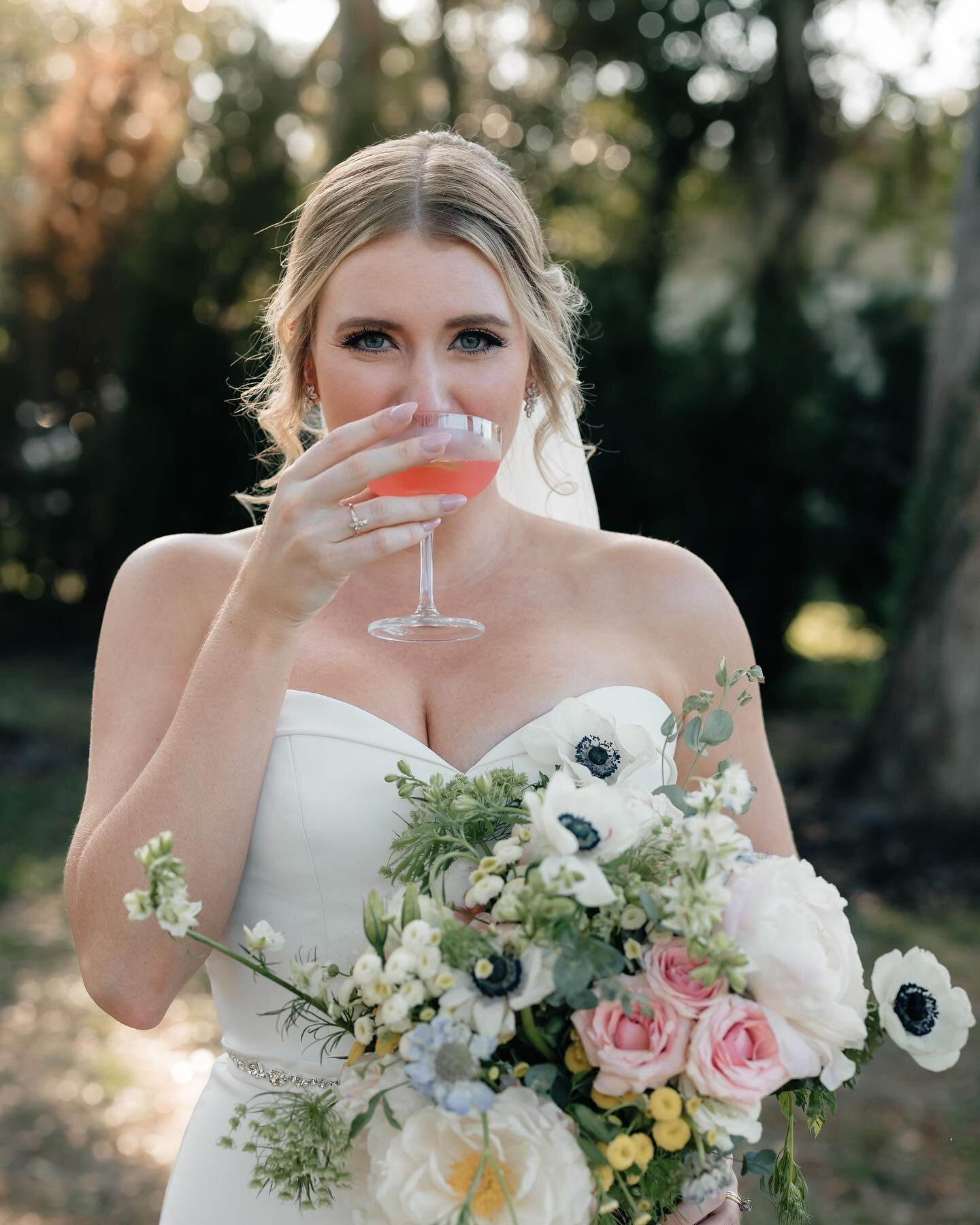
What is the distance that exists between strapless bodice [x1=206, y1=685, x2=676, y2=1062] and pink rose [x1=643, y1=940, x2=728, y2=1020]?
634 millimetres

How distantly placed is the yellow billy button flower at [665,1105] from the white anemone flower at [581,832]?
0.24m

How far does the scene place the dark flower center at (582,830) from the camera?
1561mm

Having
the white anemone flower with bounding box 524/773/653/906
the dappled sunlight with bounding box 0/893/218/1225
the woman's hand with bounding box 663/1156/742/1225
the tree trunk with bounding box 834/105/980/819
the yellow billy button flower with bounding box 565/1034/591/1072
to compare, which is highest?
the white anemone flower with bounding box 524/773/653/906

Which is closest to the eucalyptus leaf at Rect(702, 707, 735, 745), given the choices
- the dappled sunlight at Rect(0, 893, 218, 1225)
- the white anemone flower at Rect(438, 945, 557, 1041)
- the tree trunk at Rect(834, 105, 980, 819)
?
the white anemone flower at Rect(438, 945, 557, 1041)

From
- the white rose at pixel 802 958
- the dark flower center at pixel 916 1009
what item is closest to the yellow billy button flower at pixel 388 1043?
the white rose at pixel 802 958

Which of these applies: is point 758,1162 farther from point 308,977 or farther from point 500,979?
point 308,977

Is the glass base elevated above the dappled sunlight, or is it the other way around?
the glass base

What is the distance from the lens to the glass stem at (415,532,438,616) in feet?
8.39

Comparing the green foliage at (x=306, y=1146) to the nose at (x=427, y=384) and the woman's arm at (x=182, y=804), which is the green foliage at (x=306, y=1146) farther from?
the nose at (x=427, y=384)

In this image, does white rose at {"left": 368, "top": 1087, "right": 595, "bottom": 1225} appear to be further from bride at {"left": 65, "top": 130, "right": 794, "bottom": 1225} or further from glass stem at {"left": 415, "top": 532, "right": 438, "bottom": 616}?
glass stem at {"left": 415, "top": 532, "right": 438, "bottom": 616}

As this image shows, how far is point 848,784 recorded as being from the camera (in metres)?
8.55

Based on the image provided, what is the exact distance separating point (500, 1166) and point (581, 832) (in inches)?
16.2

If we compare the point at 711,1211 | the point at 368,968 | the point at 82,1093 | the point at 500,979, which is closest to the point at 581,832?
the point at 500,979

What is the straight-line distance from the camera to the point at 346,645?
8.57 feet
